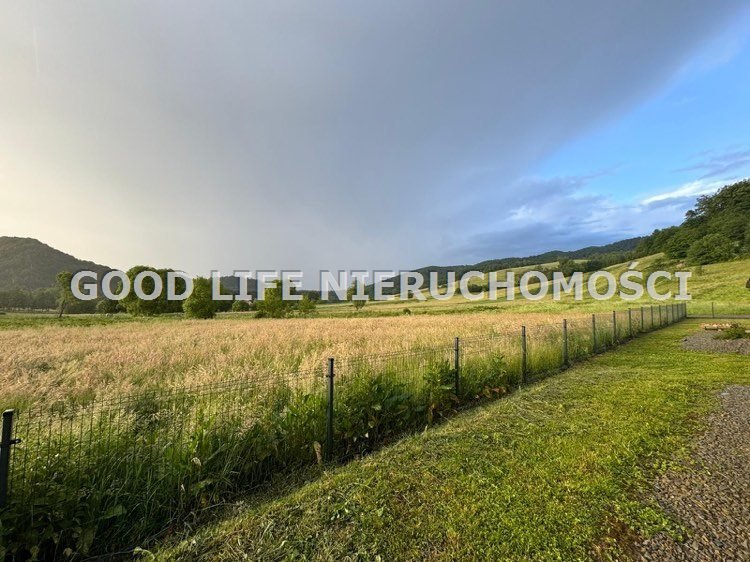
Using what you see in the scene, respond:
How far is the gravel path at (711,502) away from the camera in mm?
2645

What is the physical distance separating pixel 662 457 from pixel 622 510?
5.46 ft

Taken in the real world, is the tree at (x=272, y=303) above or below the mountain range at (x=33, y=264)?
below

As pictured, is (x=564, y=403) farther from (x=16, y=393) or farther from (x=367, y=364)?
(x=16, y=393)

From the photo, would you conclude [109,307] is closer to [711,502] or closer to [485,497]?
[485,497]

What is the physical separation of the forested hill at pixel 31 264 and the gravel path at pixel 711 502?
13932 cm

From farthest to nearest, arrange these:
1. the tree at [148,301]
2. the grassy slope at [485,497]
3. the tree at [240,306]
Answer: the tree at [240,306] < the tree at [148,301] < the grassy slope at [485,497]

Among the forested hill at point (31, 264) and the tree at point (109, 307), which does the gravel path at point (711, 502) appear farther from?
the forested hill at point (31, 264)

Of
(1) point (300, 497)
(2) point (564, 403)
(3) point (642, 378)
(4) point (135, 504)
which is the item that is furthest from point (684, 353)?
(4) point (135, 504)

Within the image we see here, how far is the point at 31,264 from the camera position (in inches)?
4889

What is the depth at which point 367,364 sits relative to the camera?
652 centimetres

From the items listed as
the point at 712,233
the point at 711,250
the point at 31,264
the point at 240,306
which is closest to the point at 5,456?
the point at 240,306

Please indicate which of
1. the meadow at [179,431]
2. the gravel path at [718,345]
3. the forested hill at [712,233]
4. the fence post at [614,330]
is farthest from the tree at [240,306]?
the forested hill at [712,233]

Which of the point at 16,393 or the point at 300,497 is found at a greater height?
the point at 16,393

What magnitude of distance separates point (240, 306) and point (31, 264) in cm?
11113
